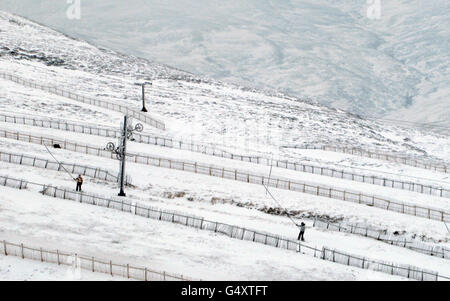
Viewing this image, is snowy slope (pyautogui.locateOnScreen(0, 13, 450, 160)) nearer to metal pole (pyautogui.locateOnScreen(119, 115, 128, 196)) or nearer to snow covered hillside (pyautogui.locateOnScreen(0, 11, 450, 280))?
snow covered hillside (pyautogui.locateOnScreen(0, 11, 450, 280))

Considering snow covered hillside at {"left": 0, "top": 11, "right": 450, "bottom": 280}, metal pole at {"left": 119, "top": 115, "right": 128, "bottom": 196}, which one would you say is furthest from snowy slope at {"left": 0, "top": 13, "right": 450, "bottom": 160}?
metal pole at {"left": 119, "top": 115, "right": 128, "bottom": 196}

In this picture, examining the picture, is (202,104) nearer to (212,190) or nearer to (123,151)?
(212,190)

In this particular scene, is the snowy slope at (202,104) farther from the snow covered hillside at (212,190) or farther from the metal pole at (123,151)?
the metal pole at (123,151)

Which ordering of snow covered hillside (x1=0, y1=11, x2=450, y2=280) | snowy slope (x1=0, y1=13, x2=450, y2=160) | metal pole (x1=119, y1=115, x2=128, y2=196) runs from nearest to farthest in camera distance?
1. snow covered hillside (x1=0, y1=11, x2=450, y2=280)
2. metal pole (x1=119, y1=115, x2=128, y2=196)
3. snowy slope (x1=0, y1=13, x2=450, y2=160)

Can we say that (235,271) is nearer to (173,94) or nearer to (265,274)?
(265,274)

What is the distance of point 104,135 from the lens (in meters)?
66.6

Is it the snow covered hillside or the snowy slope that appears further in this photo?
the snowy slope

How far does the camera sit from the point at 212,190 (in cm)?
5225

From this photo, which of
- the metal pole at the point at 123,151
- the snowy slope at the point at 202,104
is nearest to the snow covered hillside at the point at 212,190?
the snowy slope at the point at 202,104

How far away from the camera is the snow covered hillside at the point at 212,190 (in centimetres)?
3856

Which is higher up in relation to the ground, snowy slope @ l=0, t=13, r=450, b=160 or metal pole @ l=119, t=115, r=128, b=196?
snowy slope @ l=0, t=13, r=450, b=160

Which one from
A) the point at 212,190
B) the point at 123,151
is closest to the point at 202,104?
the point at 212,190

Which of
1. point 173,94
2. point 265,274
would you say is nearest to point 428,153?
point 173,94

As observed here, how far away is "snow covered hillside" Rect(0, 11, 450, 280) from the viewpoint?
38.6 meters
